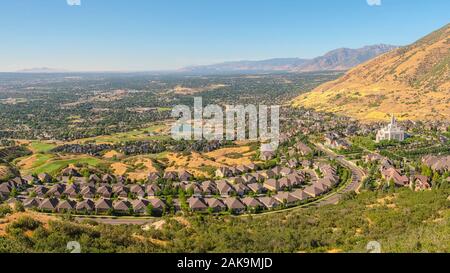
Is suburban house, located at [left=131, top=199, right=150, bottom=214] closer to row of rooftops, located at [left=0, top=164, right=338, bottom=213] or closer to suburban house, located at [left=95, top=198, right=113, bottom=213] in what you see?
row of rooftops, located at [left=0, top=164, right=338, bottom=213]

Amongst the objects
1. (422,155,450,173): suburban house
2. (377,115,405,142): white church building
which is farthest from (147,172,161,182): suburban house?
(377,115,405,142): white church building

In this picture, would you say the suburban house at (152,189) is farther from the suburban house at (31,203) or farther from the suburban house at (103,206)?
the suburban house at (31,203)

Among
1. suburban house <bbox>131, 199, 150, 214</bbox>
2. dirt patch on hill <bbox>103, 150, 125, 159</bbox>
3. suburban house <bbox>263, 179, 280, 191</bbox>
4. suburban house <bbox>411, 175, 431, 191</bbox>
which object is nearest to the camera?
suburban house <bbox>131, 199, 150, 214</bbox>

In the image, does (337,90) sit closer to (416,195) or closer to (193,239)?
(416,195)

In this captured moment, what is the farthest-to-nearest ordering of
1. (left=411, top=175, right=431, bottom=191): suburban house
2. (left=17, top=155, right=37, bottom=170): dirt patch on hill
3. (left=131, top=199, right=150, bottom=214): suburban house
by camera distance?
1. (left=17, top=155, right=37, bottom=170): dirt patch on hill
2. (left=411, top=175, right=431, bottom=191): suburban house
3. (left=131, top=199, right=150, bottom=214): suburban house

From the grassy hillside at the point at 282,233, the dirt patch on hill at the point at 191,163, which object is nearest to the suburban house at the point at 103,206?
the grassy hillside at the point at 282,233
